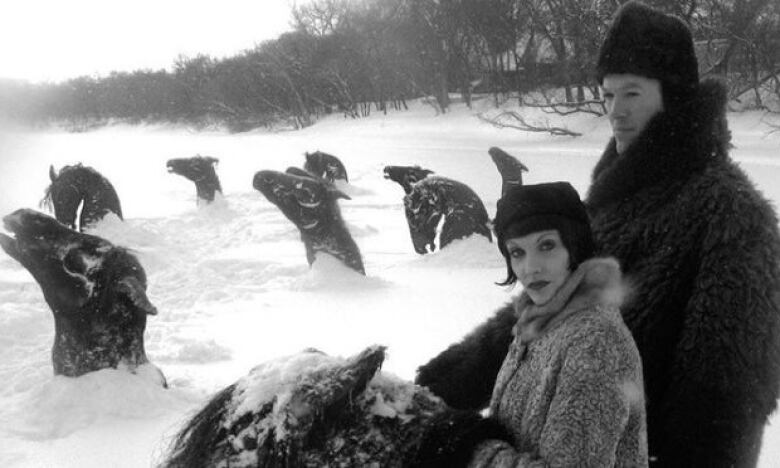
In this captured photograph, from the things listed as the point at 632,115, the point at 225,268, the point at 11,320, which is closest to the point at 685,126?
the point at 632,115

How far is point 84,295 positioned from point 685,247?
146 inches

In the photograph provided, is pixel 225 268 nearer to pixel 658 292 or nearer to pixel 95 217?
pixel 95 217

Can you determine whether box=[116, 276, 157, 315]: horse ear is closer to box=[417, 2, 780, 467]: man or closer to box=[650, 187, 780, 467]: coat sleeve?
box=[417, 2, 780, 467]: man

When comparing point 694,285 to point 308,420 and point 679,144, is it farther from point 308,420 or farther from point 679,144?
point 308,420

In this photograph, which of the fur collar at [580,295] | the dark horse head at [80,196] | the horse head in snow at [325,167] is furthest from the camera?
the horse head in snow at [325,167]

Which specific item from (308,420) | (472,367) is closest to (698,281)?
(472,367)

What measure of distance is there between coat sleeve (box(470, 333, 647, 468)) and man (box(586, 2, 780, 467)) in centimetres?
20

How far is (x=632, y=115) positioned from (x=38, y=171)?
1533cm

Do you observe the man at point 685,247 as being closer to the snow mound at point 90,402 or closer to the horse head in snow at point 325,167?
the snow mound at point 90,402

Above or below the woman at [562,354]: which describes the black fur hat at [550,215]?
above

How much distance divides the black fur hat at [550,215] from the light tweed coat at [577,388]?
8cm

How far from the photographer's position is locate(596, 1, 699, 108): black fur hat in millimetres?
1715

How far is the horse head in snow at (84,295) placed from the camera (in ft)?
13.4

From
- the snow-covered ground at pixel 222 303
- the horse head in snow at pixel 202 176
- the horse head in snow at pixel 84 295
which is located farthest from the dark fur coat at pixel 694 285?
the horse head in snow at pixel 202 176
